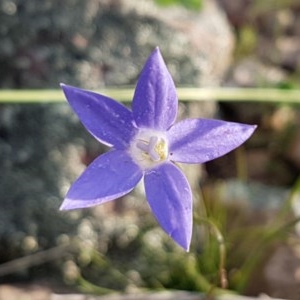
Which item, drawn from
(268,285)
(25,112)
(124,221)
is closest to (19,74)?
(25,112)

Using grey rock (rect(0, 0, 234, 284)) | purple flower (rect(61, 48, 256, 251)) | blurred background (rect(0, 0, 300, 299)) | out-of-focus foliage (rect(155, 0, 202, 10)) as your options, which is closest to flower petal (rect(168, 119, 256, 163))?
purple flower (rect(61, 48, 256, 251))

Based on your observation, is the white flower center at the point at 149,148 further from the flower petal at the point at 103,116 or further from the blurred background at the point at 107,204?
the blurred background at the point at 107,204

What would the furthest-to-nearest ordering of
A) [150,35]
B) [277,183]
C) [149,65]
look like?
[277,183]
[150,35]
[149,65]

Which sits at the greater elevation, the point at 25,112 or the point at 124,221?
the point at 25,112

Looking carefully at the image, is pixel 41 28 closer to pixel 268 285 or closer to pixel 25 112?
pixel 25 112

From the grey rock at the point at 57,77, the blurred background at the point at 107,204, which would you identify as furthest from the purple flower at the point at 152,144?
the grey rock at the point at 57,77

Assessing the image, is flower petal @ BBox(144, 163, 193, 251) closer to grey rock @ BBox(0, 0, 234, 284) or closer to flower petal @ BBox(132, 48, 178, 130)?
flower petal @ BBox(132, 48, 178, 130)

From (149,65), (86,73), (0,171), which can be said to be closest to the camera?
(149,65)
